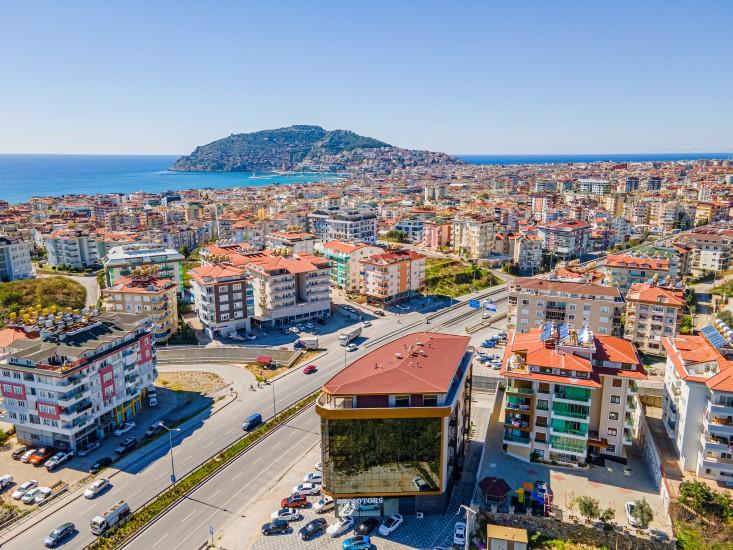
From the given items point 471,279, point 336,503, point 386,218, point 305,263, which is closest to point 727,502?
point 336,503

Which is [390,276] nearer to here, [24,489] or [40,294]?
[40,294]

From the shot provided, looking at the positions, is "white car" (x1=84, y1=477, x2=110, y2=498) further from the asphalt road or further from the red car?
the red car

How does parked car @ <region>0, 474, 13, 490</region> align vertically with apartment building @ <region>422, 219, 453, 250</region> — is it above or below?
below

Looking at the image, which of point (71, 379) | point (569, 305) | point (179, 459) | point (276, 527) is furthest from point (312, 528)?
point (569, 305)

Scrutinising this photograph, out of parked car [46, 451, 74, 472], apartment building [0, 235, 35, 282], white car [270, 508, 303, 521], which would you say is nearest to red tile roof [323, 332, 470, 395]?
white car [270, 508, 303, 521]

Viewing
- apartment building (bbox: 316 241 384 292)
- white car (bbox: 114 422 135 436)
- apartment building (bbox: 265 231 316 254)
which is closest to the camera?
white car (bbox: 114 422 135 436)

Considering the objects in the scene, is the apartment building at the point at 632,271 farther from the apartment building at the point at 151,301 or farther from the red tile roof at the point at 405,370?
the apartment building at the point at 151,301

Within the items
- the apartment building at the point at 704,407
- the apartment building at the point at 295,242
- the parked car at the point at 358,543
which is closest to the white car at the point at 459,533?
the parked car at the point at 358,543
